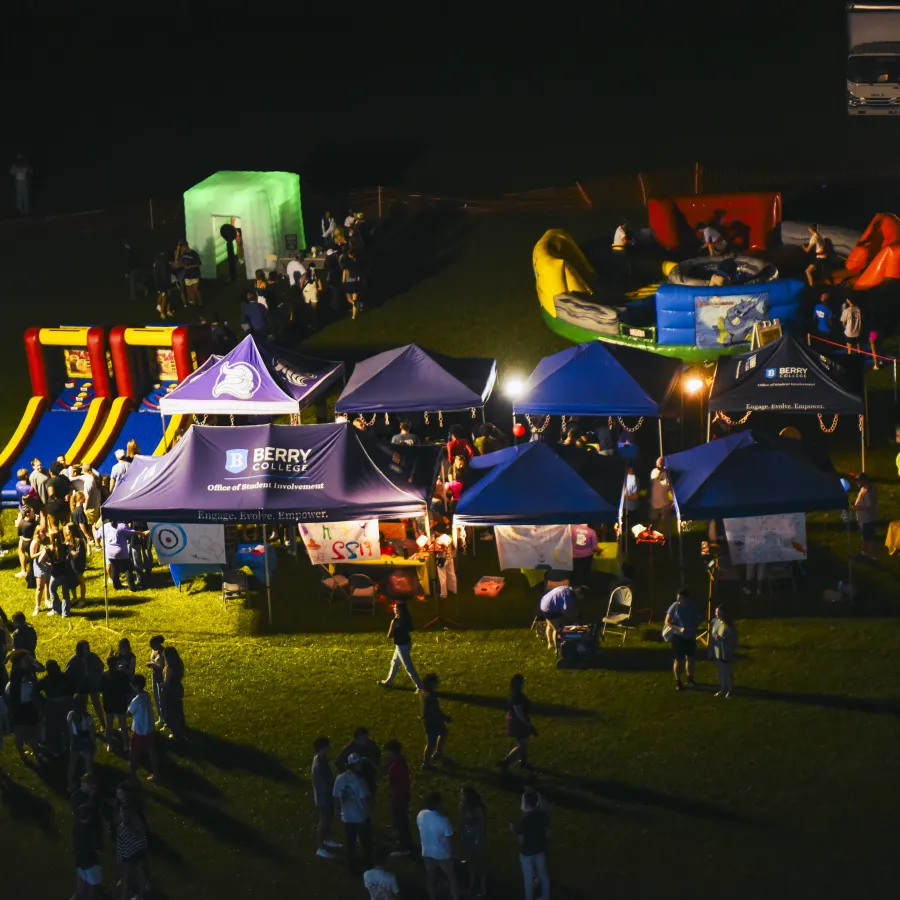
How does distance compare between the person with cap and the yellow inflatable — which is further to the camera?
the yellow inflatable

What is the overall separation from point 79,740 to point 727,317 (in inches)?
640

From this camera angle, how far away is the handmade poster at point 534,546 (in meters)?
23.1

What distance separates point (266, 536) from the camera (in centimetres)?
2578

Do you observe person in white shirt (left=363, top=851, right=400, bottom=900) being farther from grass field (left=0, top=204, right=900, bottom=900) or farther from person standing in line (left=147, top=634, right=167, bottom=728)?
person standing in line (left=147, top=634, right=167, bottom=728)

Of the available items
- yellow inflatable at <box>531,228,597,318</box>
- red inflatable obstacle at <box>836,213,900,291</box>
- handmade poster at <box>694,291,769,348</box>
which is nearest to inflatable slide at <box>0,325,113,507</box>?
yellow inflatable at <box>531,228,597,318</box>

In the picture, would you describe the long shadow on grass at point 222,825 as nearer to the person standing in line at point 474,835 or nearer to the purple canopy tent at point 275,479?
the person standing in line at point 474,835

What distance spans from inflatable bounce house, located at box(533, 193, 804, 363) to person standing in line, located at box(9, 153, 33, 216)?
609 inches

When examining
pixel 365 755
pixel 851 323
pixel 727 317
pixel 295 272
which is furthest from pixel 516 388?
pixel 365 755

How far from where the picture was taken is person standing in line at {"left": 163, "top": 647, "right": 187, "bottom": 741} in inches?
787

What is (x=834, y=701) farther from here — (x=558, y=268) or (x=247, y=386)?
(x=558, y=268)

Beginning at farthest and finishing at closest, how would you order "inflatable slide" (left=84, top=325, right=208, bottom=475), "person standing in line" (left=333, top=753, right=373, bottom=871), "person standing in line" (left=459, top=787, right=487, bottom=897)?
"inflatable slide" (left=84, top=325, right=208, bottom=475)
"person standing in line" (left=333, top=753, right=373, bottom=871)
"person standing in line" (left=459, top=787, right=487, bottom=897)

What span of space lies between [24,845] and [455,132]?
33492 mm

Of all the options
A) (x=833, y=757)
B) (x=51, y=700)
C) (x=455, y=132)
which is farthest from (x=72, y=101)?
(x=833, y=757)

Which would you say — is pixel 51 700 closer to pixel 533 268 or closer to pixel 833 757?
pixel 833 757
